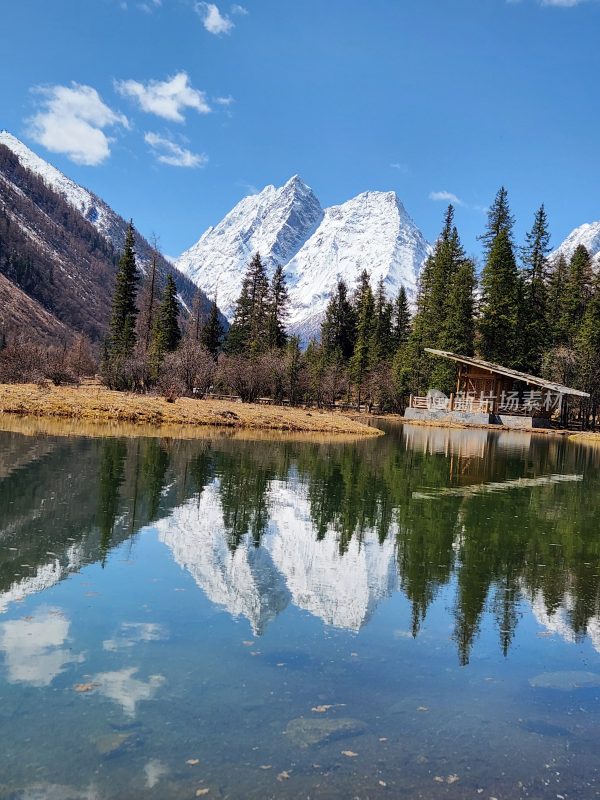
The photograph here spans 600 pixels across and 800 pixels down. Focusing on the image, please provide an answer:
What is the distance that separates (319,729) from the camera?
182 inches

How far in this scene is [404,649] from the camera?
6.25 meters

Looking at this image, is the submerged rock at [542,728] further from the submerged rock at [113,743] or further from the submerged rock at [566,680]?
the submerged rock at [113,743]

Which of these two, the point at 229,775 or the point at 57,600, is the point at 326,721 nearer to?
the point at 229,775

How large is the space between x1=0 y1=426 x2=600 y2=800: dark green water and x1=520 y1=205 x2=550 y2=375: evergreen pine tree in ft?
180

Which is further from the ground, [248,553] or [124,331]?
[124,331]

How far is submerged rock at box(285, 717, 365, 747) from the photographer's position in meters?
4.48

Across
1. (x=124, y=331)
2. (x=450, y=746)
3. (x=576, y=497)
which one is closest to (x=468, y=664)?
(x=450, y=746)

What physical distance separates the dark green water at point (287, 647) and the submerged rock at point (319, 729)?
0.06 feet

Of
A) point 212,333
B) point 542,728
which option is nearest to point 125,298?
point 212,333

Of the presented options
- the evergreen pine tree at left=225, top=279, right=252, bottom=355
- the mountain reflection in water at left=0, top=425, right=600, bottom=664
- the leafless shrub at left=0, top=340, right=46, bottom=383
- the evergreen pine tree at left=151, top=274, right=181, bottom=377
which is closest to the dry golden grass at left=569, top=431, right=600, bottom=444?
the mountain reflection in water at left=0, top=425, right=600, bottom=664

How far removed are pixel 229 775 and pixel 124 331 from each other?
61559 millimetres

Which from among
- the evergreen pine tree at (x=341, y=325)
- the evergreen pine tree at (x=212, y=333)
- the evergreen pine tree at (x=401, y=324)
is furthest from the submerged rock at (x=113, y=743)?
the evergreen pine tree at (x=341, y=325)

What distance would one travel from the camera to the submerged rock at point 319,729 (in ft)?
14.7

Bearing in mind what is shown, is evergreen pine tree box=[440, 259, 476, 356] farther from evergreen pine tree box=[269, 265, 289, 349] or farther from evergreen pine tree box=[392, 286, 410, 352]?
evergreen pine tree box=[269, 265, 289, 349]
